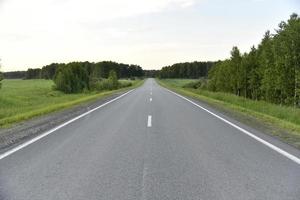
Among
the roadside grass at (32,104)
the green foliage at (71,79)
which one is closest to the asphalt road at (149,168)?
the roadside grass at (32,104)

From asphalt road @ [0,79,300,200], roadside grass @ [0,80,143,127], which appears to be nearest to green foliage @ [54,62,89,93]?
roadside grass @ [0,80,143,127]

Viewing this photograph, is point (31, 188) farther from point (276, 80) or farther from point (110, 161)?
point (276, 80)

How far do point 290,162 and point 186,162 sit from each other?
1.88m

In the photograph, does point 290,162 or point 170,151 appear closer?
point 290,162

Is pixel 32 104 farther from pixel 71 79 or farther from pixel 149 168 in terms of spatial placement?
pixel 71 79

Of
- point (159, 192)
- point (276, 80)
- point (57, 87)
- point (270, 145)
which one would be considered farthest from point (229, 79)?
point (159, 192)

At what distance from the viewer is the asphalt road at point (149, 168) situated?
18.5 ft

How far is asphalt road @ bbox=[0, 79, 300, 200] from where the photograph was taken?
18.5 feet

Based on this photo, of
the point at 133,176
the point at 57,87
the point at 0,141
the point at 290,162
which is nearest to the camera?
the point at 133,176

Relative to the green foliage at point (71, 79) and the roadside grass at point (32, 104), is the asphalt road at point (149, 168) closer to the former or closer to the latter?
the roadside grass at point (32, 104)

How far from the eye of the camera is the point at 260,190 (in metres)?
5.71

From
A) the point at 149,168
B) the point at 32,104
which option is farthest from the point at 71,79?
the point at 149,168

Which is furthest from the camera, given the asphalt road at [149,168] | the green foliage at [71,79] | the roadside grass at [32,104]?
the green foliage at [71,79]

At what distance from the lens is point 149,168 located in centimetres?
718
